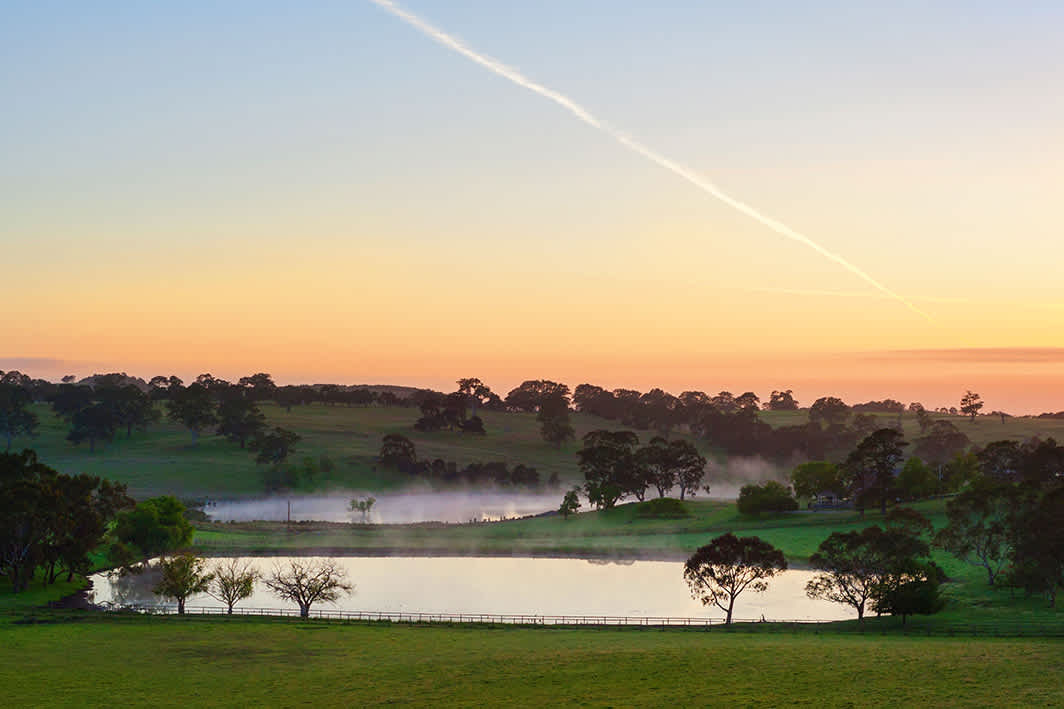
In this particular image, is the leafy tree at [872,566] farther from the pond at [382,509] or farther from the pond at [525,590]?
the pond at [382,509]

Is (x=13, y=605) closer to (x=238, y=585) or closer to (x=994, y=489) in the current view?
(x=238, y=585)

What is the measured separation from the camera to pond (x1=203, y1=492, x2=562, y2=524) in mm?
164250

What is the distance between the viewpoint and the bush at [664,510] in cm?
14862

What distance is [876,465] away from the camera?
142 meters

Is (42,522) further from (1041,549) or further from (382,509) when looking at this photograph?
(382,509)

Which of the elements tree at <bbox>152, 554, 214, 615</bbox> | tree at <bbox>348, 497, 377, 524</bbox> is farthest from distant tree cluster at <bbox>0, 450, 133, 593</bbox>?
tree at <bbox>348, 497, 377, 524</bbox>

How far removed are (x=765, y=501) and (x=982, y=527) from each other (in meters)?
49.1

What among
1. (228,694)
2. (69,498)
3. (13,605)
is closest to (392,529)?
(69,498)

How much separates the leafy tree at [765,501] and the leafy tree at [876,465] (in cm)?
998

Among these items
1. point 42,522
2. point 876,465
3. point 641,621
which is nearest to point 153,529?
point 42,522

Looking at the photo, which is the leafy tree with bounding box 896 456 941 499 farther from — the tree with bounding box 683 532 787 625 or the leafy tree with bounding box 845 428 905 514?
the tree with bounding box 683 532 787 625

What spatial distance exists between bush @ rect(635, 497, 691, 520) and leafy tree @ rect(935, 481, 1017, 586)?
5369 cm

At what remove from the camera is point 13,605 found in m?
83.0

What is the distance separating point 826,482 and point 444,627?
93.4 metres
